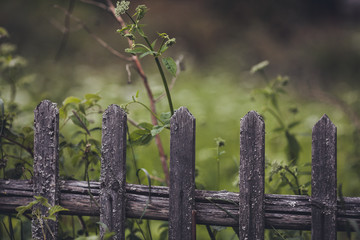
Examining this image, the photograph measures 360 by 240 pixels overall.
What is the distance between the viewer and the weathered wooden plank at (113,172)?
5.05ft

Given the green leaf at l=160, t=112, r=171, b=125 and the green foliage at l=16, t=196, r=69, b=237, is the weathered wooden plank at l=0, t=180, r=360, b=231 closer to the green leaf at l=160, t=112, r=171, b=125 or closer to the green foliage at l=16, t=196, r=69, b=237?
the green foliage at l=16, t=196, r=69, b=237

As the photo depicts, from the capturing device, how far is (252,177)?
4.84 feet

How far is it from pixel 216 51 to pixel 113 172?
6.15m

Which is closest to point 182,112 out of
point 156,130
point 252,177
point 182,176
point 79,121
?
point 156,130

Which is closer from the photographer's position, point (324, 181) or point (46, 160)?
point (324, 181)

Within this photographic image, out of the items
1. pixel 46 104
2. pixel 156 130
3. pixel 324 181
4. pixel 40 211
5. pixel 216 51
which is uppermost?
pixel 216 51

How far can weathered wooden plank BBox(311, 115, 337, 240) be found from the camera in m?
1.44

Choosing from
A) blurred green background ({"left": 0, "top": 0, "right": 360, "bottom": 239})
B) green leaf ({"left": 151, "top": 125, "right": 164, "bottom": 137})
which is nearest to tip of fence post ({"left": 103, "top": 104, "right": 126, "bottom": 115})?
green leaf ({"left": 151, "top": 125, "right": 164, "bottom": 137})

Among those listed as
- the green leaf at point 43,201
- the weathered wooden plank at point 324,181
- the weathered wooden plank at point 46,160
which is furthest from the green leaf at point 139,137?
the weathered wooden plank at point 324,181

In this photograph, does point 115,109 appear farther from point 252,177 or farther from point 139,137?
point 252,177

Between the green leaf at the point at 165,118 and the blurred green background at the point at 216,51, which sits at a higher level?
the blurred green background at the point at 216,51

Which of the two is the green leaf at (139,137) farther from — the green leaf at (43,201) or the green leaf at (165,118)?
the green leaf at (43,201)

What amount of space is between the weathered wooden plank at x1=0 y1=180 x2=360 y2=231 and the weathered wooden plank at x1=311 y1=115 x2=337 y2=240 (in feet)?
0.12

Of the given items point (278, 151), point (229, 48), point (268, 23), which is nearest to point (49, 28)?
point (229, 48)
